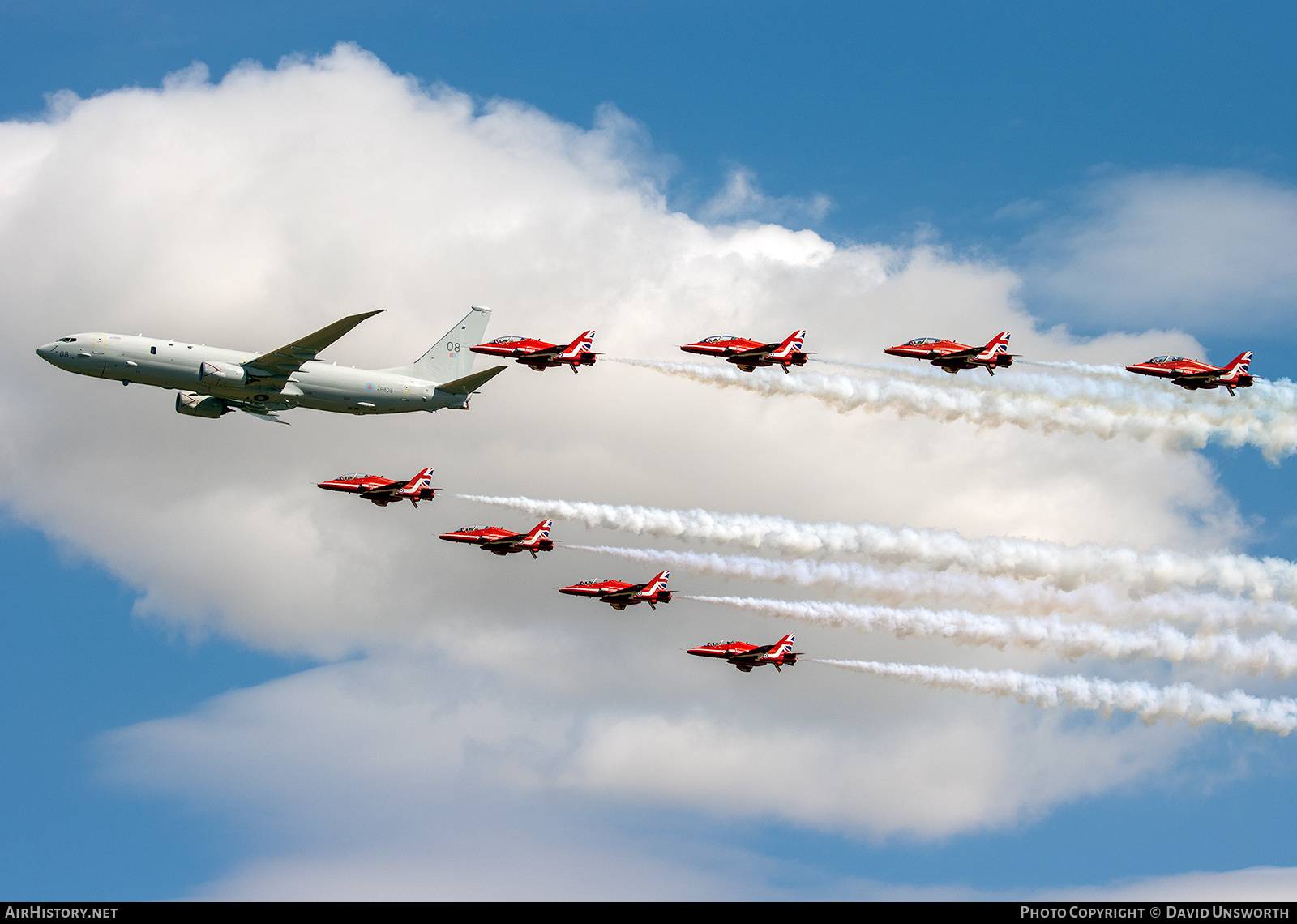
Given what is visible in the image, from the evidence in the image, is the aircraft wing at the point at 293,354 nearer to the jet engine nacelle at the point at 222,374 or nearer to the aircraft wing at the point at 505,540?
the jet engine nacelle at the point at 222,374

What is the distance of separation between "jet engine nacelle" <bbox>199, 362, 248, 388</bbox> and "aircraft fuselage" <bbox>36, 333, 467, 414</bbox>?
56mm

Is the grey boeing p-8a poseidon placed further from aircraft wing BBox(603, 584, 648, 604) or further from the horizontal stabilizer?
aircraft wing BBox(603, 584, 648, 604)

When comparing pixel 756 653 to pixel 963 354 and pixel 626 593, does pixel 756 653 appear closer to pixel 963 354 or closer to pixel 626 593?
pixel 626 593

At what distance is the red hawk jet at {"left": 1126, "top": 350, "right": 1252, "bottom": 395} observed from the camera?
10956 centimetres

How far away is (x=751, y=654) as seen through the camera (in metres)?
113

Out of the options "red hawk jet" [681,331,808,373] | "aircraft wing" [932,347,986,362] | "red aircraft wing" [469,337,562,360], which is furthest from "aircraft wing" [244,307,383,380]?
"aircraft wing" [932,347,986,362]

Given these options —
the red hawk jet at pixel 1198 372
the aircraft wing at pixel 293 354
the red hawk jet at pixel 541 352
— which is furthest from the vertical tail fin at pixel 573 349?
the red hawk jet at pixel 1198 372

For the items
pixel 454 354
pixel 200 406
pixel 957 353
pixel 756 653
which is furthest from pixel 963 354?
pixel 200 406

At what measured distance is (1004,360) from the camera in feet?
358

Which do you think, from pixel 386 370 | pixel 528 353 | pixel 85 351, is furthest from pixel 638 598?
pixel 85 351

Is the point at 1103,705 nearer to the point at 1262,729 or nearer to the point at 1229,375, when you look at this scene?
the point at 1262,729

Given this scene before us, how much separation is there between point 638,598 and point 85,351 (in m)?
41.6

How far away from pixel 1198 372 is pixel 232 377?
221 feet
